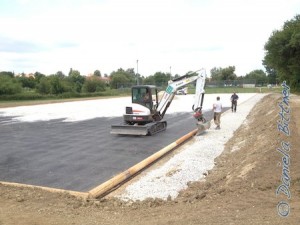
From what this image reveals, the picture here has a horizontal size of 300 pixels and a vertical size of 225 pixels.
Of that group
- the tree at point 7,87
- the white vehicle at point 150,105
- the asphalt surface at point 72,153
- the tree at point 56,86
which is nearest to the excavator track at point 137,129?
the white vehicle at point 150,105

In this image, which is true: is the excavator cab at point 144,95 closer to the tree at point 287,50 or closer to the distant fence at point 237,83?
the tree at point 287,50

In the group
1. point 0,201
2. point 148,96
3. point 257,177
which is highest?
point 148,96

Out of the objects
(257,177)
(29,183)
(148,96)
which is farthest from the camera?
(148,96)

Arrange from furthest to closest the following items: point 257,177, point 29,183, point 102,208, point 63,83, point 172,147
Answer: point 63,83 → point 172,147 → point 29,183 → point 257,177 → point 102,208

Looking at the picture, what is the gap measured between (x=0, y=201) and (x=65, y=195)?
145 centimetres

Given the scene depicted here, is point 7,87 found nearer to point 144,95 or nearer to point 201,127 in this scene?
point 144,95

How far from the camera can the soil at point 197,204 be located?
5.97 metres

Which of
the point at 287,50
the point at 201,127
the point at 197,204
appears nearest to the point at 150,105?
the point at 201,127

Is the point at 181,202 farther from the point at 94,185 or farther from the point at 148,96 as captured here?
the point at 148,96

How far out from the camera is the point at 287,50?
122 feet

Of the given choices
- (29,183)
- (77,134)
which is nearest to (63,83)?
(77,134)

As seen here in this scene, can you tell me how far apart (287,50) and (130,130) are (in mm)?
26331

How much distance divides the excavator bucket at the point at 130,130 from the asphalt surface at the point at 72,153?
318mm

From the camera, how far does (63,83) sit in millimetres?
87562
